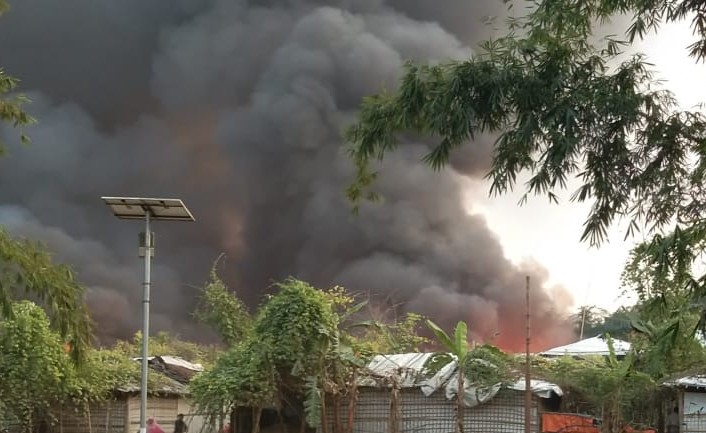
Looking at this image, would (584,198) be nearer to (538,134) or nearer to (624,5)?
(538,134)

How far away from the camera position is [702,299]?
9.75m

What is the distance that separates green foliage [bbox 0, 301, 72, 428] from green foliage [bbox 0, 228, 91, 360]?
1982 mm

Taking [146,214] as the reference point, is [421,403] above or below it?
below

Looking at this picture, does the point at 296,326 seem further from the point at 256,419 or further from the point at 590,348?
the point at 590,348

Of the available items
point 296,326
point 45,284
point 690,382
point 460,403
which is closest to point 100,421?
point 296,326

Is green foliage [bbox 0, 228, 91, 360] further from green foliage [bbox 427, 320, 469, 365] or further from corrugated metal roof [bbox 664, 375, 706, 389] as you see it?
corrugated metal roof [bbox 664, 375, 706, 389]

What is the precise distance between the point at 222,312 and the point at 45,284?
8841 mm

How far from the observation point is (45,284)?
13508 mm

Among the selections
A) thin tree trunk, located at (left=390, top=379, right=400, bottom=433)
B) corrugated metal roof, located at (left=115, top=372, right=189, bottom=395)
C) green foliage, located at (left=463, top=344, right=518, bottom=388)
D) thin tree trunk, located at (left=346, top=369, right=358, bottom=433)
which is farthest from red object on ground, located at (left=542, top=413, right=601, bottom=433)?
corrugated metal roof, located at (left=115, top=372, right=189, bottom=395)

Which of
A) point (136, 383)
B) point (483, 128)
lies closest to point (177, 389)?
point (136, 383)

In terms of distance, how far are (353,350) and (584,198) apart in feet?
25.4

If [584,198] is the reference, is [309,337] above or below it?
below

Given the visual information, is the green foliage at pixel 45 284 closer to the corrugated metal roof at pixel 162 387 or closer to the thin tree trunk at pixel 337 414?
the corrugated metal roof at pixel 162 387

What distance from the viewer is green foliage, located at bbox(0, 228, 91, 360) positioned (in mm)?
12977
